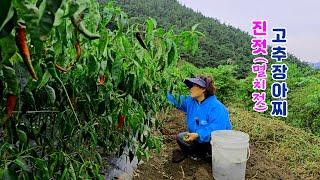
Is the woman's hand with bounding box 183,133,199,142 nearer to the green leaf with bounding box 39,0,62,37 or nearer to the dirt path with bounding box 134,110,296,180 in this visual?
the dirt path with bounding box 134,110,296,180

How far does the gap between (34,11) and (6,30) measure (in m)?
0.10

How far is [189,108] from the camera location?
5.01 m

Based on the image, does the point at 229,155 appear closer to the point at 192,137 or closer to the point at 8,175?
the point at 192,137

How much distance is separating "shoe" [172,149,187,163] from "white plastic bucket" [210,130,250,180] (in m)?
0.63

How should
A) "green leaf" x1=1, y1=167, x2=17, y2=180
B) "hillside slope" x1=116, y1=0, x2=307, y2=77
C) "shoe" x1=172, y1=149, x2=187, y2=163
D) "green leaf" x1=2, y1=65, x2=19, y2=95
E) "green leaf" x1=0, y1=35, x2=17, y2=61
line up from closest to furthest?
"green leaf" x1=0, y1=35, x2=17, y2=61
"green leaf" x1=2, y1=65, x2=19, y2=95
"green leaf" x1=1, y1=167, x2=17, y2=180
"shoe" x1=172, y1=149, x2=187, y2=163
"hillside slope" x1=116, y1=0, x2=307, y2=77

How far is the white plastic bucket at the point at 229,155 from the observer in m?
4.39

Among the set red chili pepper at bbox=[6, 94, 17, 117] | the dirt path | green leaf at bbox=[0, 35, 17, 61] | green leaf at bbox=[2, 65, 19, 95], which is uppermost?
green leaf at bbox=[0, 35, 17, 61]

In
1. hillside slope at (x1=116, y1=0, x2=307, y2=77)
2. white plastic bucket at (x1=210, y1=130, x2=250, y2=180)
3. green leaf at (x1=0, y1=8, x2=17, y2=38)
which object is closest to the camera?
green leaf at (x1=0, y1=8, x2=17, y2=38)

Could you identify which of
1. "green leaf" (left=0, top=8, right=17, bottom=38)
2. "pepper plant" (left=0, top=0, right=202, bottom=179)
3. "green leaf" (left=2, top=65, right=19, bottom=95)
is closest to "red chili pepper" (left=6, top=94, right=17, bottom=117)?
"pepper plant" (left=0, top=0, right=202, bottom=179)

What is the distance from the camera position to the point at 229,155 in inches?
174

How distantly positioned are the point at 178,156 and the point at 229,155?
894 mm

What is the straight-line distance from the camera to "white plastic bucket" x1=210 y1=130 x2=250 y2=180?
439 centimetres

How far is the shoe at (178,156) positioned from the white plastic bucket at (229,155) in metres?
0.63

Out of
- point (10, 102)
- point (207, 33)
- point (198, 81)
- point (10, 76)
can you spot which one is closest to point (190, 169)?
point (198, 81)
